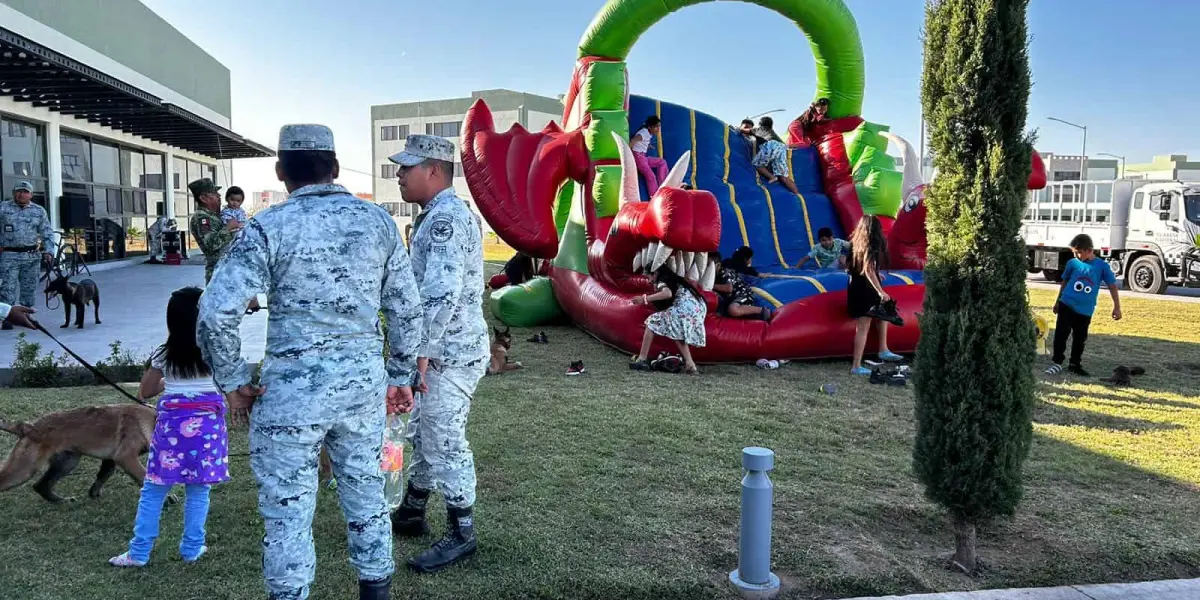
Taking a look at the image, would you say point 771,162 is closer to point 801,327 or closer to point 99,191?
point 801,327

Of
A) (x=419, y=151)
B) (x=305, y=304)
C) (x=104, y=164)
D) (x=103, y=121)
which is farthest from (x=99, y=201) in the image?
(x=305, y=304)

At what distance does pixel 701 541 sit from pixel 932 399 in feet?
3.70

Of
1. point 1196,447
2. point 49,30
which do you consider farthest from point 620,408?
point 49,30

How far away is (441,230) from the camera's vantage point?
122 inches

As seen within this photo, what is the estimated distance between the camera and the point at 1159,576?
336cm

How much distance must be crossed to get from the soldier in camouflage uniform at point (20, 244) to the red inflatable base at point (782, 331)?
618cm

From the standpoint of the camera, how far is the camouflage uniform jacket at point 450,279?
3.06 m

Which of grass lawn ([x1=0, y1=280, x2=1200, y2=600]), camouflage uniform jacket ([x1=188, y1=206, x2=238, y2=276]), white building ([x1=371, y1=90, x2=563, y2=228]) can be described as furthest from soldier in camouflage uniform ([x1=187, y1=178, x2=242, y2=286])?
white building ([x1=371, y1=90, x2=563, y2=228])

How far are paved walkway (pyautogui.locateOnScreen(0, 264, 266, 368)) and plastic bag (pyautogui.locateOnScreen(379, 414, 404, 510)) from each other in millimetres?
2521

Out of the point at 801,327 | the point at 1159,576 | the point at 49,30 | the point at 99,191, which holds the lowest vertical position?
the point at 1159,576

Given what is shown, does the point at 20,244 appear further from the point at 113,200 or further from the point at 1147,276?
the point at 1147,276

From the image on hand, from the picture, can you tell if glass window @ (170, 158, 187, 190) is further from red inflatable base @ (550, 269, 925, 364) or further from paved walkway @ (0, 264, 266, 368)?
red inflatable base @ (550, 269, 925, 364)

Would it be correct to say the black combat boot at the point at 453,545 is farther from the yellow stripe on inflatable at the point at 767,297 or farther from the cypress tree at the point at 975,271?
the yellow stripe on inflatable at the point at 767,297

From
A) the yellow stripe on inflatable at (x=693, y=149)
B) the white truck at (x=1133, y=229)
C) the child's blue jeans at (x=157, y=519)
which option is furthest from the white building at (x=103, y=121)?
the white truck at (x=1133, y=229)
